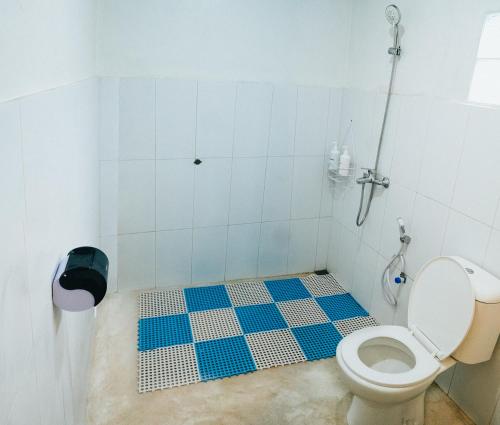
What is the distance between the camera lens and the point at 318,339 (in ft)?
8.12

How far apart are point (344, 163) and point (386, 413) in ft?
5.14

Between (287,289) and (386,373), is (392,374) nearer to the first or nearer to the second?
(386,373)

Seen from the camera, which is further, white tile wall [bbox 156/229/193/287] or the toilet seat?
white tile wall [bbox 156/229/193/287]

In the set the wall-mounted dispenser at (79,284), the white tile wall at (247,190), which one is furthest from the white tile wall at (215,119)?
the wall-mounted dispenser at (79,284)

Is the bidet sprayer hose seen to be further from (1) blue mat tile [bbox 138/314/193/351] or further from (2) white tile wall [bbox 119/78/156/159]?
(2) white tile wall [bbox 119/78/156/159]

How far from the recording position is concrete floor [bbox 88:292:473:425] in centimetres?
191

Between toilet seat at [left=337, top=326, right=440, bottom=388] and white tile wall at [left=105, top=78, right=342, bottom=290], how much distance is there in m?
1.24

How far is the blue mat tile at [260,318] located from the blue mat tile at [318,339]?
0.13m

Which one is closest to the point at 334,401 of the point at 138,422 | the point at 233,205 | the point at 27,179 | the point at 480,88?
the point at 138,422

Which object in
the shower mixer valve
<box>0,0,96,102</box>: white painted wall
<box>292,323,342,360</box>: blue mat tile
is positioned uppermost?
<box>0,0,96,102</box>: white painted wall

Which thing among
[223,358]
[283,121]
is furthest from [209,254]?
[283,121]

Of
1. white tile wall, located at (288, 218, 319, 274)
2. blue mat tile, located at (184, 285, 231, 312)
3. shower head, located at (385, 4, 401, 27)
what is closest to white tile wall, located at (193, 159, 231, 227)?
blue mat tile, located at (184, 285, 231, 312)

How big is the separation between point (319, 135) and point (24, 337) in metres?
2.44

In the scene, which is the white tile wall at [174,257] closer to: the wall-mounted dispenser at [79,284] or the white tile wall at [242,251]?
the white tile wall at [242,251]
